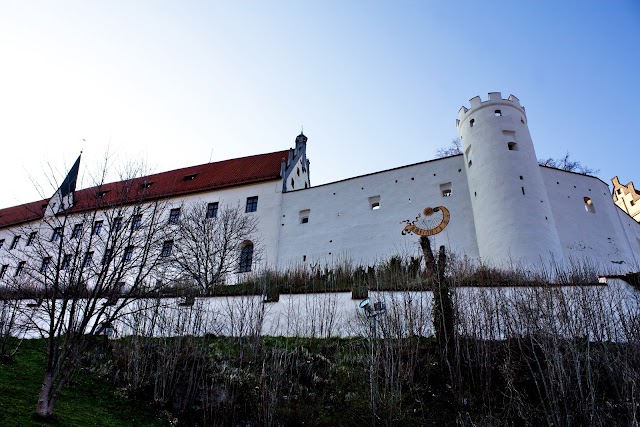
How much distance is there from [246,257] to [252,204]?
3658 mm

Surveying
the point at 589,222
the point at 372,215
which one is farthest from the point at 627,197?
the point at 372,215

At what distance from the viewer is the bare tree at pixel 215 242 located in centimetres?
2186

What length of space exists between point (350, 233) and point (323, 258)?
1813mm

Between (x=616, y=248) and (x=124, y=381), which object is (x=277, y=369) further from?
(x=616, y=248)

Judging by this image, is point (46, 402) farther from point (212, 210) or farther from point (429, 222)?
point (212, 210)

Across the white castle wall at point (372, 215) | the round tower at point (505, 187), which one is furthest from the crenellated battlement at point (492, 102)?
the white castle wall at point (372, 215)

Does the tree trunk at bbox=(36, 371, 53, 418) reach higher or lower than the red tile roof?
lower

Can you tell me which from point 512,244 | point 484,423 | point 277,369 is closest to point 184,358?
point 277,369

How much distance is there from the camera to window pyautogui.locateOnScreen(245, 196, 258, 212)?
27172 mm

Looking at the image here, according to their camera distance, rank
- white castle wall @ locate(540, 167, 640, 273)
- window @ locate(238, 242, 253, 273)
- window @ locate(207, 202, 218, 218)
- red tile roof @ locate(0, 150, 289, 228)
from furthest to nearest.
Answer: red tile roof @ locate(0, 150, 289, 228), window @ locate(207, 202, 218, 218), window @ locate(238, 242, 253, 273), white castle wall @ locate(540, 167, 640, 273)

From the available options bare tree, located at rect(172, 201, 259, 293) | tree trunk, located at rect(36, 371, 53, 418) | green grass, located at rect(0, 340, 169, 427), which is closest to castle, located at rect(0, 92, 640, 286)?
bare tree, located at rect(172, 201, 259, 293)

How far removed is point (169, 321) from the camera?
14398 millimetres

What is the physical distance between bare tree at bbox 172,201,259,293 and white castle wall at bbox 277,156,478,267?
1850mm

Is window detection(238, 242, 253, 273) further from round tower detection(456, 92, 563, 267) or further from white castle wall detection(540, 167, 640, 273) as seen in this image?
white castle wall detection(540, 167, 640, 273)
